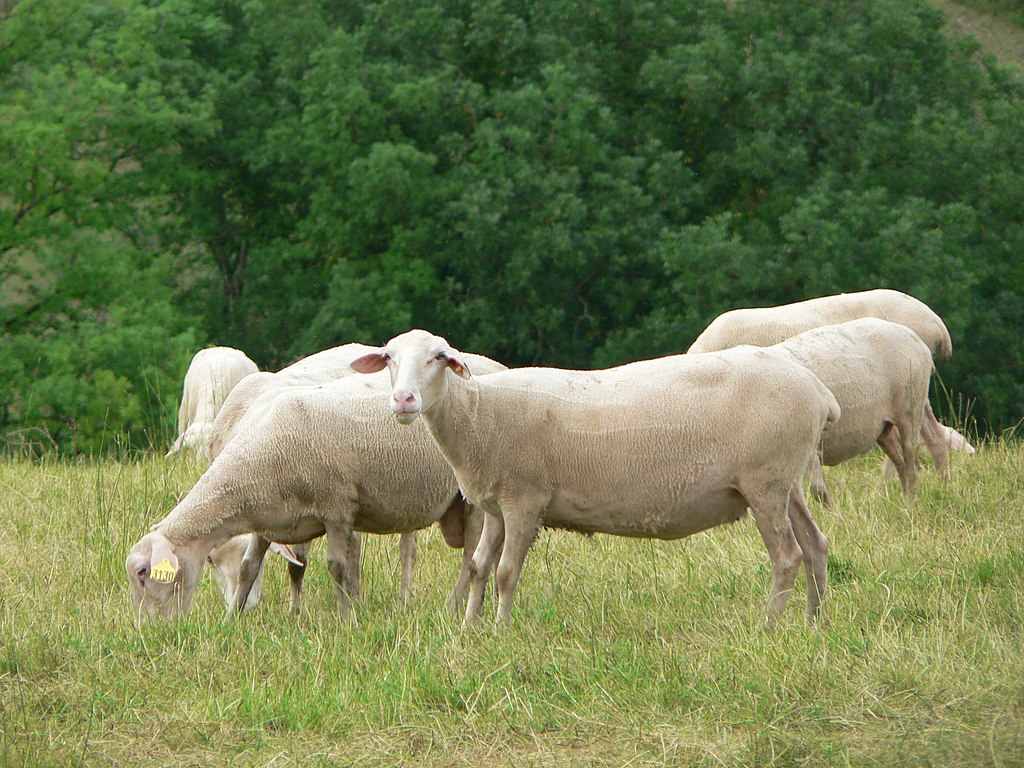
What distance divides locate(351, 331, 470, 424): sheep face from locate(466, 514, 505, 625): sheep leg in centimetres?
77

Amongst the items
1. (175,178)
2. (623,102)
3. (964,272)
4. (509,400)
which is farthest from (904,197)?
(509,400)

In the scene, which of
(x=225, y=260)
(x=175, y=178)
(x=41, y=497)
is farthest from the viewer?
(x=225, y=260)

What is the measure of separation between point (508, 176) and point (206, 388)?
1255 cm

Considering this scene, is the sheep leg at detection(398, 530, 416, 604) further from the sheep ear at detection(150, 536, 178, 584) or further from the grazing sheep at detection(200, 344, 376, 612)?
the sheep ear at detection(150, 536, 178, 584)

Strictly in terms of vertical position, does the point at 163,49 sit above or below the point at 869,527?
below

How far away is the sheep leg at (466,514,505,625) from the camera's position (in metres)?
5.96

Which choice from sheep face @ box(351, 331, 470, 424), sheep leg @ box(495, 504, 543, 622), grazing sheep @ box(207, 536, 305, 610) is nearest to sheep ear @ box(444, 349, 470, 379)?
sheep face @ box(351, 331, 470, 424)

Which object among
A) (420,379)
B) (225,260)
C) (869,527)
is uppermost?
(420,379)

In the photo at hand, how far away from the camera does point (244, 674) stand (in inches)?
206

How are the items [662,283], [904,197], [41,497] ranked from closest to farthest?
[41,497], [904,197], [662,283]

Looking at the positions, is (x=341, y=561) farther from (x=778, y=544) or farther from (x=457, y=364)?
(x=778, y=544)

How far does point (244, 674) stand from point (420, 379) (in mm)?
1414

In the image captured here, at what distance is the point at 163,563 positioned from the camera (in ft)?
19.1

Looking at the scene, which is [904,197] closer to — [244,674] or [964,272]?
[964,272]
